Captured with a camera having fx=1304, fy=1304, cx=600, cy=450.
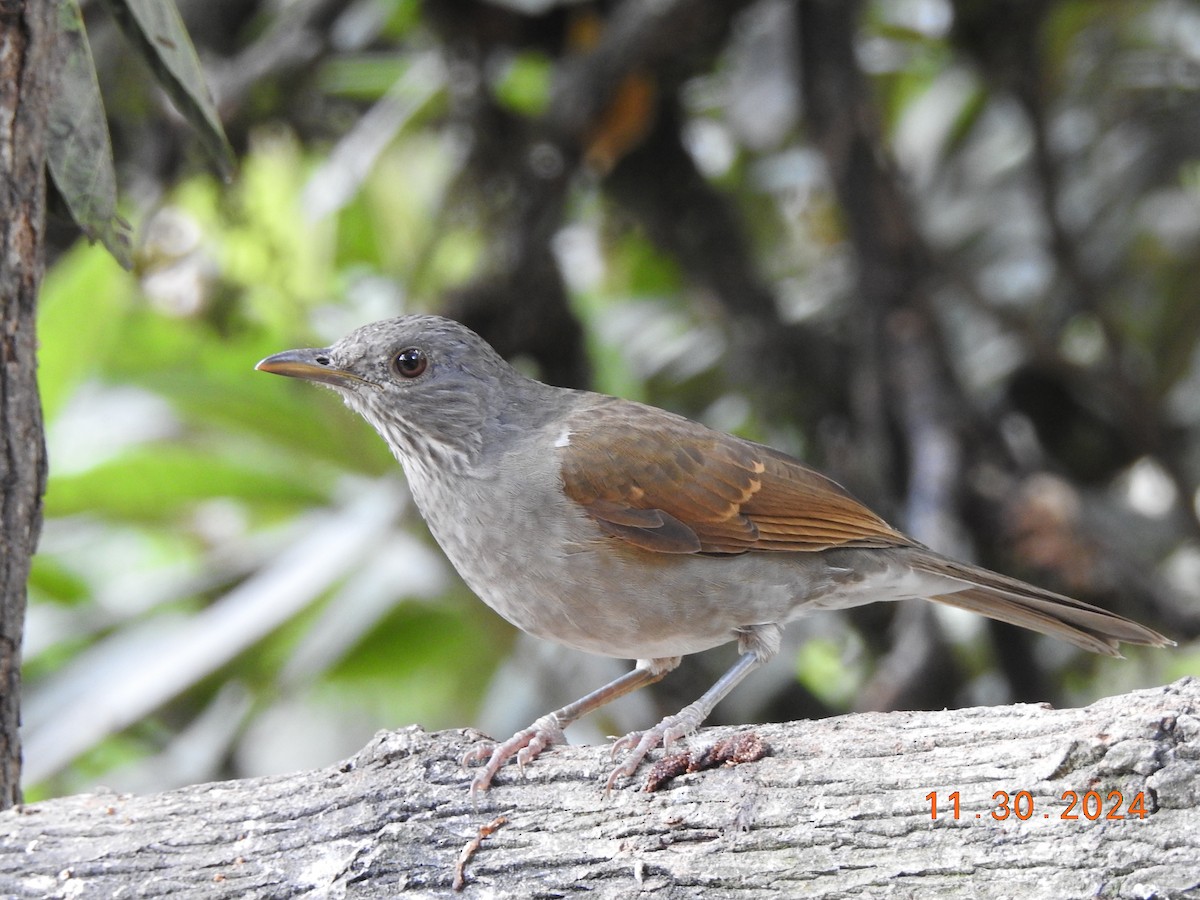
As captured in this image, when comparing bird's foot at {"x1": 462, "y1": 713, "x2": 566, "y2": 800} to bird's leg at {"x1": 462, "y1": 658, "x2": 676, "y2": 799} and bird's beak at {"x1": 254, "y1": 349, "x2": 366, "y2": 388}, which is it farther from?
bird's beak at {"x1": 254, "y1": 349, "x2": 366, "y2": 388}

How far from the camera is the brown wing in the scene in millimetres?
3418

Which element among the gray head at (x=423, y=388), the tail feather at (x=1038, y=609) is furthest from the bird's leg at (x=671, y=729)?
the gray head at (x=423, y=388)

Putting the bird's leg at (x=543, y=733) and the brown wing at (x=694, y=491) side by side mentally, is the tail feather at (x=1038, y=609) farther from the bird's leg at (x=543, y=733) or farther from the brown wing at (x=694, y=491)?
the bird's leg at (x=543, y=733)

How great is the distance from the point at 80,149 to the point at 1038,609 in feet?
9.01

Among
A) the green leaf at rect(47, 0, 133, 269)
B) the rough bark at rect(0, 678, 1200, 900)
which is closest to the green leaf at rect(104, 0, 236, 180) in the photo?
the green leaf at rect(47, 0, 133, 269)

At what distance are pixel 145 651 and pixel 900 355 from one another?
3.25 meters

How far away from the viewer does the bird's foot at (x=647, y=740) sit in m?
2.58

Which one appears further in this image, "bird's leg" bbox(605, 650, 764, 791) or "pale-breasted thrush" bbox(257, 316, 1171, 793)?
"pale-breasted thrush" bbox(257, 316, 1171, 793)

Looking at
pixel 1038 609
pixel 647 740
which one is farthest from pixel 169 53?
pixel 1038 609

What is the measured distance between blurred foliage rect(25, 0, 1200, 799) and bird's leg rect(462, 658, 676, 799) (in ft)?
5.62

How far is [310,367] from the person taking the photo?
11.5ft

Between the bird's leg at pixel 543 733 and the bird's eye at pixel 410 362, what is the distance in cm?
104

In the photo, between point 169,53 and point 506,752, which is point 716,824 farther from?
point 169,53

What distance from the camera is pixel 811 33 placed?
209 inches
